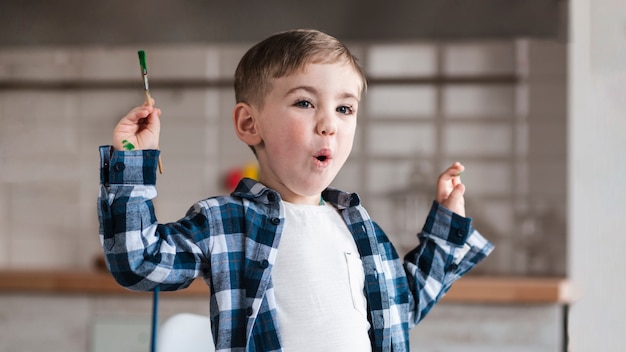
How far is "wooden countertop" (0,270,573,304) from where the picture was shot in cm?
246

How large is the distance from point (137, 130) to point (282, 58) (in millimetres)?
176

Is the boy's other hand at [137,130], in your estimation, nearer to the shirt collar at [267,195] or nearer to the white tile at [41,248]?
the shirt collar at [267,195]

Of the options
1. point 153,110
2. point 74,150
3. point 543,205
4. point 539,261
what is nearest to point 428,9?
point 543,205

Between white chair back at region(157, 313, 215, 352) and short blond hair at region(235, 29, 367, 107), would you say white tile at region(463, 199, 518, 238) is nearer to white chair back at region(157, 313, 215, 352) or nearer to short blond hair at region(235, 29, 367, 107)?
white chair back at region(157, 313, 215, 352)

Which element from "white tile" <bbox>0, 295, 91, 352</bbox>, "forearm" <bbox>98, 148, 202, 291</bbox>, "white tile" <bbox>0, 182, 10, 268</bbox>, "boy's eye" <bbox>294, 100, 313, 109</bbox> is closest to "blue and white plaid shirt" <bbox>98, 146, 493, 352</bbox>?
Result: "forearm" <bbox>98, 148, 202, 291</bbox>

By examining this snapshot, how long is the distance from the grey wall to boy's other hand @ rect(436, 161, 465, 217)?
2.03m

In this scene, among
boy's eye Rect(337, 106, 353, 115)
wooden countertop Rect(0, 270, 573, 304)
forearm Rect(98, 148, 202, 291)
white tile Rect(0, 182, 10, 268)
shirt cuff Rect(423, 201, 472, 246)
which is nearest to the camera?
forearm Rect(98, 148, 202, 291)

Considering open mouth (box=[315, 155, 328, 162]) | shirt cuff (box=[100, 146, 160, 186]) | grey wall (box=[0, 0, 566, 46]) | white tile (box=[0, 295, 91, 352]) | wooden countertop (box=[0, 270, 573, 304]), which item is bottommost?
white tile (box=[0, 295, 91, 352])

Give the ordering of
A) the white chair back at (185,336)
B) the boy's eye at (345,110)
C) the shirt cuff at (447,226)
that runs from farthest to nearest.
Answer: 1. the white chair back at (185,336)
2. the shirt cuff at (447,226)
3. the boy's eye at (345,110)

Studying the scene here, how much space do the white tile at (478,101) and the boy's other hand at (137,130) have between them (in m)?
2.40

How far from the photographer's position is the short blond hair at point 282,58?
2.71ft

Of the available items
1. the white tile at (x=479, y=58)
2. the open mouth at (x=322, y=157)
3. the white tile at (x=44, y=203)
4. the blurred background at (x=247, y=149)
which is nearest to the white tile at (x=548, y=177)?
the blurred background at (x=247, y=149)

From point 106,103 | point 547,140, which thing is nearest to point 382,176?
point 547,140

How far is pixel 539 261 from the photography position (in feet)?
9.74
